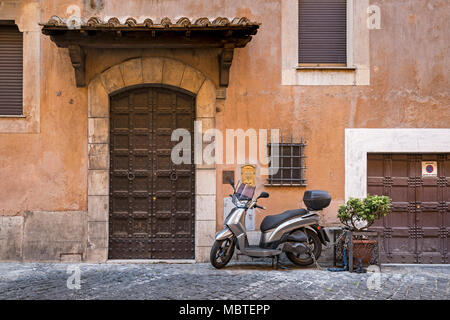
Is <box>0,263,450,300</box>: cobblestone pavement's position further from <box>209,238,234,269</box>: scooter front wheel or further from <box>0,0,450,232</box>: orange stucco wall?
<box>0,0,450,232</box>: orange stucco wall

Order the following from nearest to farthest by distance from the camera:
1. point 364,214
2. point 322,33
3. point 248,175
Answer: point 364,214 < point 248,175 < point 322,33

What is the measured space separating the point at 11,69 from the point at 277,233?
5335 mm

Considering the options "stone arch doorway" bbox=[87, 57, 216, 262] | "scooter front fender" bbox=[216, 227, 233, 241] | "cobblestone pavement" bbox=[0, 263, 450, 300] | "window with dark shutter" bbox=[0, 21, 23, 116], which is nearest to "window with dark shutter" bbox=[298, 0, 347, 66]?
"stone arch doorway" bbox=[87, 57, 216, 262]

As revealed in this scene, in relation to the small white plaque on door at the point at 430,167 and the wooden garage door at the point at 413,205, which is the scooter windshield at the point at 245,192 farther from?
the small white plaque on door at the point at 430,167

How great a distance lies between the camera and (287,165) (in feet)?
22.4

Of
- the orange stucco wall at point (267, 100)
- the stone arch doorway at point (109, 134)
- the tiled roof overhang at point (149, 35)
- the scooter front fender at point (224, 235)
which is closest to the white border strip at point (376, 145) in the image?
the orange stucco wall at point (267, 100)

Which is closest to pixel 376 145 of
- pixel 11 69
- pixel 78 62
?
pixel 78 62

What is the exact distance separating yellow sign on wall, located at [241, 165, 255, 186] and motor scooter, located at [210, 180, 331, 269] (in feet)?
1.55

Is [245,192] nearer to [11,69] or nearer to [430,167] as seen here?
[430,167]

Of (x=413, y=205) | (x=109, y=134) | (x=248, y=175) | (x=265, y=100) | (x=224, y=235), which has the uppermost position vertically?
(x=265, y=100)

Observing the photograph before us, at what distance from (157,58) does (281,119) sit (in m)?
2.37

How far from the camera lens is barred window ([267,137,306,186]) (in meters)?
6.79

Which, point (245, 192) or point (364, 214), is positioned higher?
point (245, 192)

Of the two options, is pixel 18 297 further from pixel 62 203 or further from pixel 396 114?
pixel 396 114
